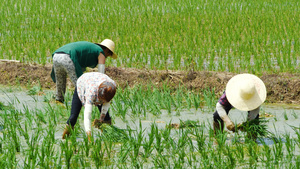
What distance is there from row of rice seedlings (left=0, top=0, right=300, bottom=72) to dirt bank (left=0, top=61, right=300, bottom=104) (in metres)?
0.37

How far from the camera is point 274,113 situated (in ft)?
18.4

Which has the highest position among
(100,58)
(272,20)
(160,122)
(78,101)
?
(272,20)

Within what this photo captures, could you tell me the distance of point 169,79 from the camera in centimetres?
709

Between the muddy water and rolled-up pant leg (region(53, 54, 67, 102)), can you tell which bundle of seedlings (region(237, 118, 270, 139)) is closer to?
the muddy water

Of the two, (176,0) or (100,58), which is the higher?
(176,0)

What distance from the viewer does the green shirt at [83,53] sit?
5465mm

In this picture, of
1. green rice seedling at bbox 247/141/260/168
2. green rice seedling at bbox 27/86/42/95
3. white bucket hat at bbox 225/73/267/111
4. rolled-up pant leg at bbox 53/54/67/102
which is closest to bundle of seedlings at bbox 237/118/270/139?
white bucket hat at bbox 225/73/267/111

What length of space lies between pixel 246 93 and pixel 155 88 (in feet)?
8.35

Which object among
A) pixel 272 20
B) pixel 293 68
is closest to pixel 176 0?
pixel 272 20

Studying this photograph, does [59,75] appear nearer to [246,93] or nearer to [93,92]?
[93,92]

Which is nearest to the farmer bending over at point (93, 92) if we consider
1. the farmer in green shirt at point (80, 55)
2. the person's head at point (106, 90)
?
the person's head at point (106, 90)

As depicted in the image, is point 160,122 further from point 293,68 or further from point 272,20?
point 272,20

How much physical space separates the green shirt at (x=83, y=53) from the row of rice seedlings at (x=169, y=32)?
6.81 feet

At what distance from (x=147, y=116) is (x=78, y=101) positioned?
1.40m
